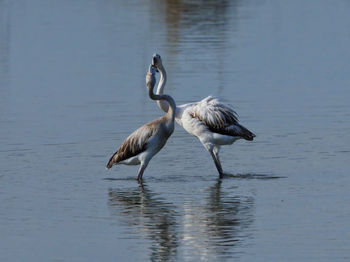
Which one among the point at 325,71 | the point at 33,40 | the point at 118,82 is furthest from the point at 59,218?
the point at 33,40

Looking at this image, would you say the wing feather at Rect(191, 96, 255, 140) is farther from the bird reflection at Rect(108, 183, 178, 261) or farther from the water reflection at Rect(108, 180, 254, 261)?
the bird reflection at Rect(108, 183, 178, 261)

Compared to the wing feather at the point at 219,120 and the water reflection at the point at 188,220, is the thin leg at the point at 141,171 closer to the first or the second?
the water reflection at the point at 188,220

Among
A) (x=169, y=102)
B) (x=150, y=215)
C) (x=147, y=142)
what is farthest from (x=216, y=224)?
(x=169, y=102)

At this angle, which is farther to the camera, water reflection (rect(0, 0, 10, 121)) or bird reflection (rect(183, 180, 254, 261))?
water reflection (rect(0, 0, 10, 121))

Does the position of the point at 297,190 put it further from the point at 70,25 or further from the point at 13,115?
the point at 70,25

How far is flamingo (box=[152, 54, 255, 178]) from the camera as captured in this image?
1556 cm

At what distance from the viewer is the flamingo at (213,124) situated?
51.1 feet

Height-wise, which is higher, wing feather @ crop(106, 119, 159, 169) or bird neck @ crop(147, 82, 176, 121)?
bird neck @ crop(147, 82, 176, 121)

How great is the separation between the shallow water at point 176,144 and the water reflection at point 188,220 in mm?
21

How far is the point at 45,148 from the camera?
17.0 m

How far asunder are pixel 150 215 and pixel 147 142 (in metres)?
2.07

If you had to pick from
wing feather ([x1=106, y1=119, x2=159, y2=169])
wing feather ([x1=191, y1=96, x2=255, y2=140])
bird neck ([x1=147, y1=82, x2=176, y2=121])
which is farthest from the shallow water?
bird neck ([x1=147, y1=82, x2=176, y2=121])

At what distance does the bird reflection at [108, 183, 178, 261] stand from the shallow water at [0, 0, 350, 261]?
2 centimetres

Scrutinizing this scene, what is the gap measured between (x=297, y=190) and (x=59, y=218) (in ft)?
9.46
